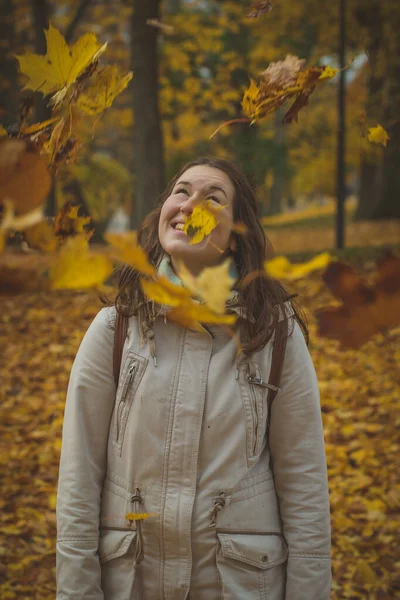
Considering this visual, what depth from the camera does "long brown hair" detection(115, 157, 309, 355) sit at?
1.65 meters

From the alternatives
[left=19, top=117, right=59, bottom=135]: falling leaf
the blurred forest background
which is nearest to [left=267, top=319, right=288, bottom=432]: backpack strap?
[left=19, top=117, right=59, bottom=135]: falling leaf

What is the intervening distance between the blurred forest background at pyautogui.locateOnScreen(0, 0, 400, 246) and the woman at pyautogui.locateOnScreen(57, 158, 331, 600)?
169 inches

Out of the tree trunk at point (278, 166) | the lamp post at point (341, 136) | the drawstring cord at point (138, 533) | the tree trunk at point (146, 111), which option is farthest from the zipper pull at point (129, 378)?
the tree trunk at point (278, 166)

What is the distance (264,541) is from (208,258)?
2.58ft

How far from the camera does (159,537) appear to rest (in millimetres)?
1544

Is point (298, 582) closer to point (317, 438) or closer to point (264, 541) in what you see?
point (264, 541)

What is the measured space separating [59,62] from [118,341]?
81cm

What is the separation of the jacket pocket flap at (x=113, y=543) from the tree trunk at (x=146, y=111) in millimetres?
5887

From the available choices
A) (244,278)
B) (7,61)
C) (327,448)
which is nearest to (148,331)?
(244,278)

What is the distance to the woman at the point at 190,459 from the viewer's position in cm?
155

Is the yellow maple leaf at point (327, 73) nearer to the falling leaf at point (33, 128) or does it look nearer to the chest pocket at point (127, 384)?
the falling leaf at point (33, 128)

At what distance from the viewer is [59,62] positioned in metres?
1.01

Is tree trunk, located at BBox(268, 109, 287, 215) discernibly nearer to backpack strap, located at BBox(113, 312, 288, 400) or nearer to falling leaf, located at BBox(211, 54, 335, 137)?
backpack strap, located at BBox(113, 312, 288, 400)

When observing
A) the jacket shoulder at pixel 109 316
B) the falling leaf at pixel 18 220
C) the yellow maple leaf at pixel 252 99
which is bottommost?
the falling leaf at pixel 18 220
